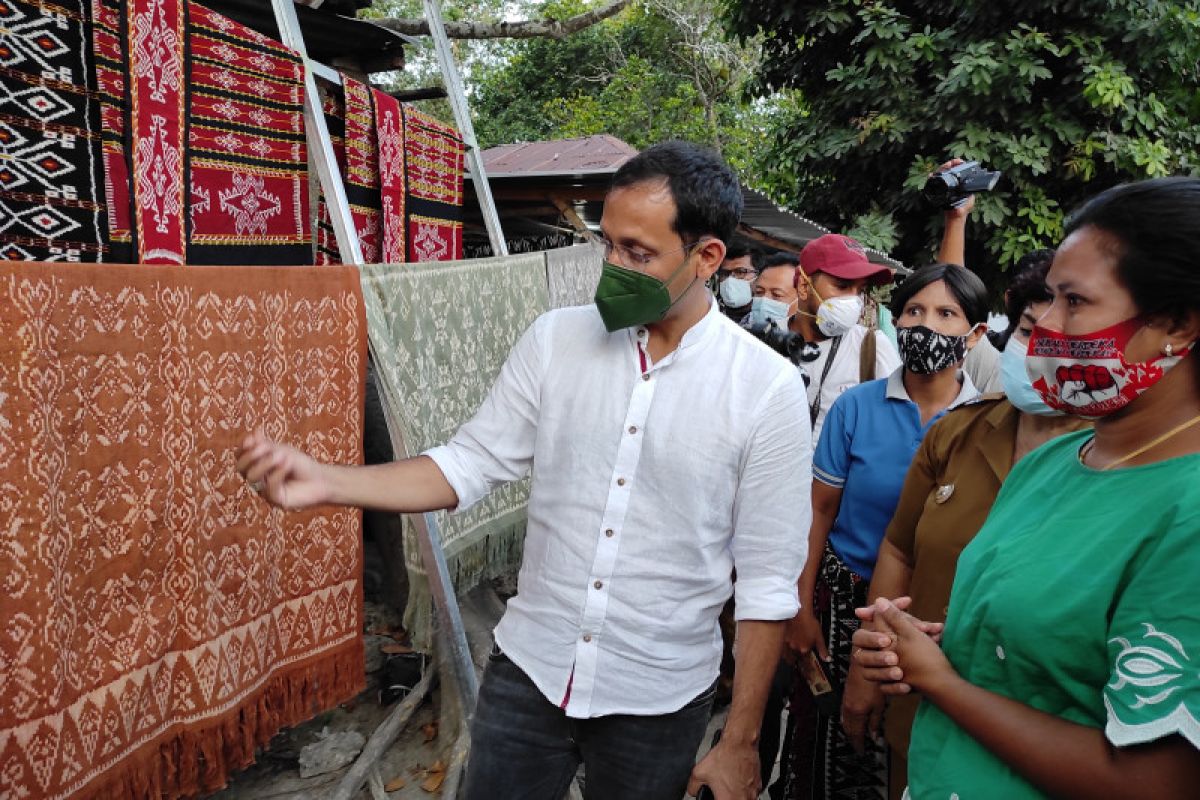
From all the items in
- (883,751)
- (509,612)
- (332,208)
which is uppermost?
(332,208)

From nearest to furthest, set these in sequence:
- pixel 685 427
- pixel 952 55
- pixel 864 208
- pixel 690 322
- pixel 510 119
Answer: pixel 685 427 < pixel 690 322 < pixel 952 55 < pixel 864 208 < pixel 510 119

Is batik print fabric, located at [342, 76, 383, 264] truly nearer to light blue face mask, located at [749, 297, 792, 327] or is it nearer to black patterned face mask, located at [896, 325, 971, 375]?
light blue face mask, located at [749, 297, 792, 327]

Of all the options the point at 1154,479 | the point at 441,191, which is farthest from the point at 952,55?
the point at 1154,479

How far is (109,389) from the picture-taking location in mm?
1978

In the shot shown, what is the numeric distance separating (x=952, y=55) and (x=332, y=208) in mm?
6901

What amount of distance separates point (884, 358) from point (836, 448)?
895 mm

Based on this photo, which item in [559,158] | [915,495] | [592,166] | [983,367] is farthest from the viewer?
[559,158]

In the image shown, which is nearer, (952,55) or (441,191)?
(441,191)

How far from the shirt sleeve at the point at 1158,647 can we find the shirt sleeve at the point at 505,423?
118cm

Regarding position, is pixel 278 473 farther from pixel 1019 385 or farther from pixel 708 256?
pixel 1019 385

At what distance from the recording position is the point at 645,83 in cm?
1561

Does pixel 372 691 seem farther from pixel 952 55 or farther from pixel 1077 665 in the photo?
pixel 952 55

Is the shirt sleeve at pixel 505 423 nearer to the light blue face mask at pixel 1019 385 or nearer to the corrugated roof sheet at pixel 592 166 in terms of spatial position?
the light blue face mask at pixel 1019 385

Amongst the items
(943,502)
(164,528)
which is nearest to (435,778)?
(164,528)
